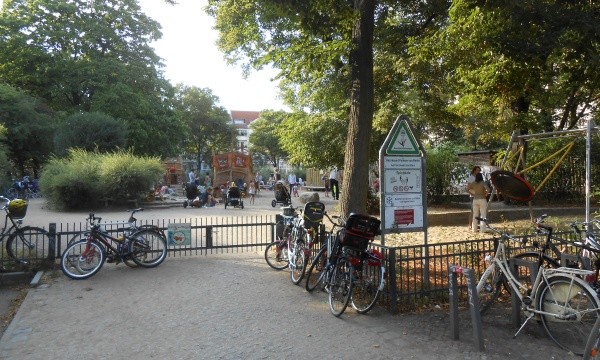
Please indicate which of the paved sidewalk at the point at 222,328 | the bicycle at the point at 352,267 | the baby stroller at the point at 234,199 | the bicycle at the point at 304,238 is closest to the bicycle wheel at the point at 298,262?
the bicycle at the point at 304,238

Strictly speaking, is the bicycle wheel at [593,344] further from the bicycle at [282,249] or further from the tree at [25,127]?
the tree at [25,127]

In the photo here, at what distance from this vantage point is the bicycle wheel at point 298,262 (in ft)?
25.5

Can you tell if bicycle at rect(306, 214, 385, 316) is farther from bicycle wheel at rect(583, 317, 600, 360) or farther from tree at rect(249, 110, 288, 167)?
tree at rect(249, 110, 288, 167)

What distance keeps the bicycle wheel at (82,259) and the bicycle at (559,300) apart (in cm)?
608

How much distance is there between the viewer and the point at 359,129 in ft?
29.2

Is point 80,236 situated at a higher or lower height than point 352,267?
higher

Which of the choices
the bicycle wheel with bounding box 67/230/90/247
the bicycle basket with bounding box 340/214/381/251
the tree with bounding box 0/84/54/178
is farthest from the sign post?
the tree with bounding box 0/84/54/178

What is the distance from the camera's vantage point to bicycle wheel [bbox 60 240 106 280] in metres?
8.24

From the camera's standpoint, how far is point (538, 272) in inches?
204

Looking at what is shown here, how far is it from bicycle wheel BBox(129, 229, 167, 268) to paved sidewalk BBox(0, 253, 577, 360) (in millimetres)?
929

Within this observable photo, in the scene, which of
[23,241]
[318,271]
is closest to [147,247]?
[23,241]

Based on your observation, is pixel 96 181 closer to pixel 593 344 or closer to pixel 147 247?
pixel 147 247

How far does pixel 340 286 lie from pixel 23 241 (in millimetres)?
6287

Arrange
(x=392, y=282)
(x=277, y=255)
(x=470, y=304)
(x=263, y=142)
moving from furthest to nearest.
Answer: (x=263, y=142), (x=277, y=255), (x=392, y=282), (x=470, y=304)
